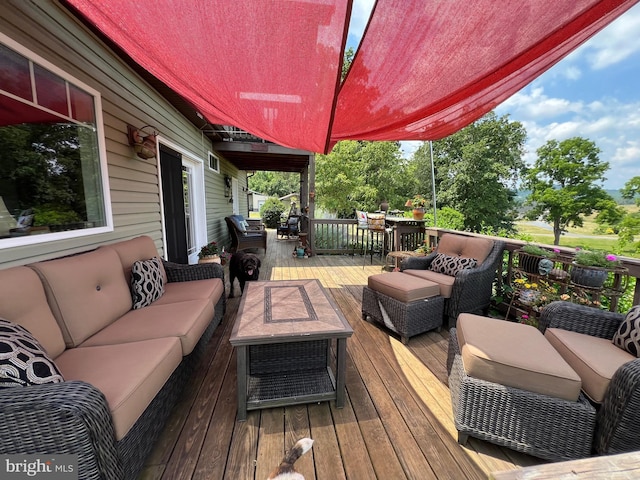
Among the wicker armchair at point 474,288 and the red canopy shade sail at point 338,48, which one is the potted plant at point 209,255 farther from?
the wicker armchair at point 474,288

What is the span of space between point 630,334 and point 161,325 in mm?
2925

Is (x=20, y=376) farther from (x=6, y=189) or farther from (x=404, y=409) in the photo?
(x=404, y=409)

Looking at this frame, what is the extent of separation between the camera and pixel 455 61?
186cm

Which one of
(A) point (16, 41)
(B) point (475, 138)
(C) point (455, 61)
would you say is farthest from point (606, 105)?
(A) point (16, 41)

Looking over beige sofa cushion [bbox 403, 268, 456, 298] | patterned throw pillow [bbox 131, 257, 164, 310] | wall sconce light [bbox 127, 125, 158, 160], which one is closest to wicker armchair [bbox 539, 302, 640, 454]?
beige sofa cushion [bbox 403, 268, 456, 298]

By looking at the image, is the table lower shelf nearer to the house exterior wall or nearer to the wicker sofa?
the wicker sofa

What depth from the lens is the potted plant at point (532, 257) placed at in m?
2.71

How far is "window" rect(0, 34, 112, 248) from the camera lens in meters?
1.66

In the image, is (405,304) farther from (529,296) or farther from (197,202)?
(197,202)

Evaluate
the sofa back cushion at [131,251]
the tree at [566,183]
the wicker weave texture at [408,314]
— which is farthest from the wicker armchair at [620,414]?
the tree at [566,183]

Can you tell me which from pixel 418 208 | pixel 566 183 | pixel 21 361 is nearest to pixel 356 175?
pixel 418 208

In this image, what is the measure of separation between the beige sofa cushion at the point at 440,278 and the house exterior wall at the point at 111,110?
3287 mm

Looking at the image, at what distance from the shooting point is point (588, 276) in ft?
7.41

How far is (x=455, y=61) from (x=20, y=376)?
9.35 feet
